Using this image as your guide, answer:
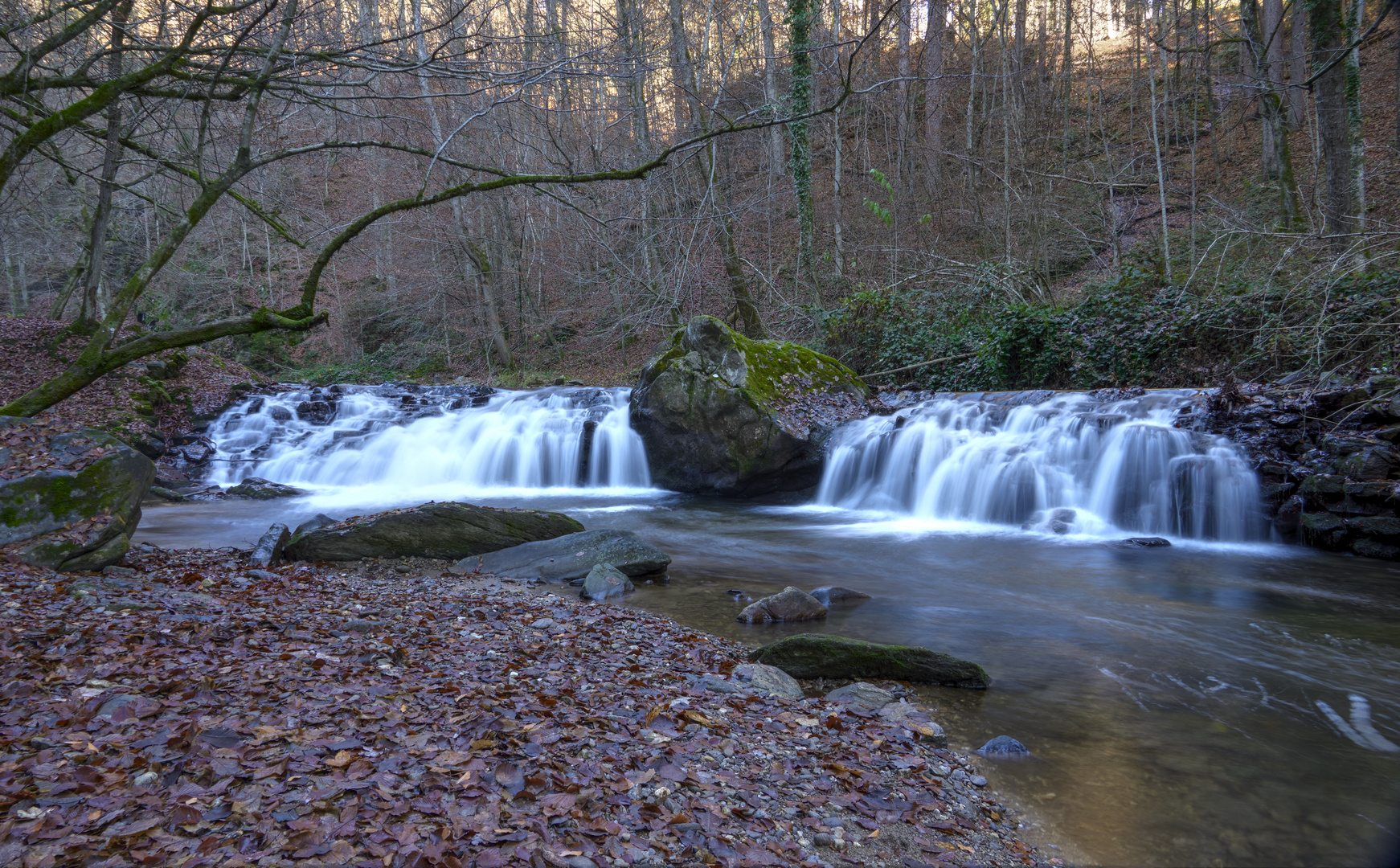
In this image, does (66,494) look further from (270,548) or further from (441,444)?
(441,444)

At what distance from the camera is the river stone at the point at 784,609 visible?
6.29m

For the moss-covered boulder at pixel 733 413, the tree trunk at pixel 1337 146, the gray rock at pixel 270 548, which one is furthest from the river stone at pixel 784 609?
the tree trunk at pixel 1337 146

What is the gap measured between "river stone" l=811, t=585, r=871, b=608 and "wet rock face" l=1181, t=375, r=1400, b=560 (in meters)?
5.88

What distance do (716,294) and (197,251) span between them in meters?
20.1

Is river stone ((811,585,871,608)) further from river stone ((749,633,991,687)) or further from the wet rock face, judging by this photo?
the wet rock face

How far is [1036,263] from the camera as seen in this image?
1862 cm

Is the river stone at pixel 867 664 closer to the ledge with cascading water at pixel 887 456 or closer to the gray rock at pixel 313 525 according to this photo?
the gray rock at pixel 313 525

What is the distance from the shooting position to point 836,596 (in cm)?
705

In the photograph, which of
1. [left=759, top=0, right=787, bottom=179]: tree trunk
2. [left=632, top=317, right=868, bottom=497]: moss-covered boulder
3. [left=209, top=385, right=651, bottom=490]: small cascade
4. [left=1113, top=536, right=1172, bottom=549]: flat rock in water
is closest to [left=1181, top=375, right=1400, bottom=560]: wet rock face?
[left=1113, top=536, right=1172, bottom=549]: flat rock in water

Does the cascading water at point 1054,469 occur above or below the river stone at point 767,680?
above

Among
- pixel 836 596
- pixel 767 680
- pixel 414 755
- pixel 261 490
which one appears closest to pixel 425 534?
pixel 836 596

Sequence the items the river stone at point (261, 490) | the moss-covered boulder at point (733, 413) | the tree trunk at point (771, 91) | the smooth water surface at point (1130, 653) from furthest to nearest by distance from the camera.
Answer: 1. the tree trunk at point (771, 91)
2. the river stone at point (261, 490)
3. the moss-covered boulder at point (733, 413)
4. the smooth water surface at point (1130, 653)

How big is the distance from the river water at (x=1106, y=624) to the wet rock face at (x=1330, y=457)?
332 mm

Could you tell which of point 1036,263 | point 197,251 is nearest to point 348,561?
point 1036,263
